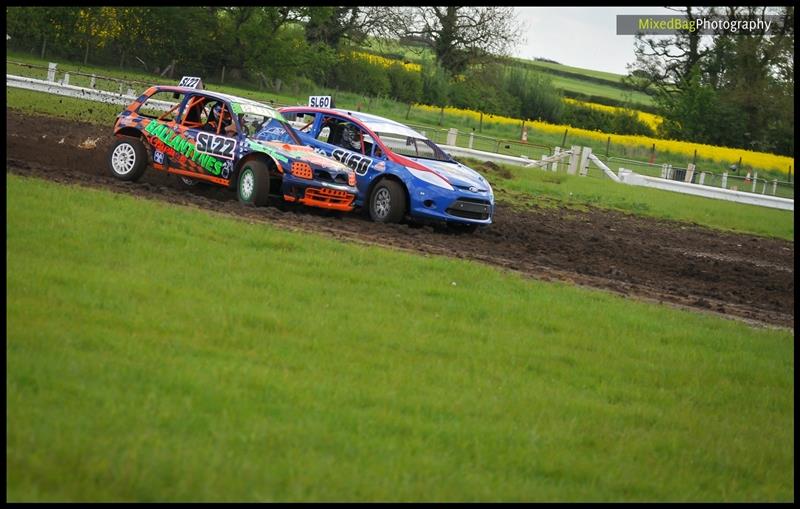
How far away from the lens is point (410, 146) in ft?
56.0

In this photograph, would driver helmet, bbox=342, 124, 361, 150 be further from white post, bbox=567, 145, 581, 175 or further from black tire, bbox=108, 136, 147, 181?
white post, bbox=567, 145, 581, 175

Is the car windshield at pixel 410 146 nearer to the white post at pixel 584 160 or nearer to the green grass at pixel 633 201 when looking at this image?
the green grass at pixel 633 201

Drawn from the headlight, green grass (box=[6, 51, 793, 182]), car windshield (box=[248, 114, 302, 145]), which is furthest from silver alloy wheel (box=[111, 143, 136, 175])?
green grass (box=[6, 51, 793, 182])

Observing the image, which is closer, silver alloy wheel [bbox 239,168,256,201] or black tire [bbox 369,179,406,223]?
silver alloy wheel [bbox 239,168,256,201]

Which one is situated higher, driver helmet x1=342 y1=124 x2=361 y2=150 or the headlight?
driver helmet x1=342 y1=124 x2=361 y2=150

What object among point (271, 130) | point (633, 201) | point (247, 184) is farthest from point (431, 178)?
point (633, 201)

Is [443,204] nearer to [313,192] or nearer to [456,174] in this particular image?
[456,174]

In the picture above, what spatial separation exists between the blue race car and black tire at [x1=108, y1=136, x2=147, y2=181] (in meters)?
1.68

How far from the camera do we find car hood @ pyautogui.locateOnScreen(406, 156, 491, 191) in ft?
54.3

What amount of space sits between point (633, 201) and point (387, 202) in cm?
1178

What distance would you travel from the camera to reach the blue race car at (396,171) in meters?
16.2

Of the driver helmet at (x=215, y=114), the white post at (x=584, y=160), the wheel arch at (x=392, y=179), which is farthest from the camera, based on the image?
the white post at (x=584, y=160)

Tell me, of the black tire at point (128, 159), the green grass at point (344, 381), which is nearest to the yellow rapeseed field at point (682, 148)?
the black tire at point (128, 159)

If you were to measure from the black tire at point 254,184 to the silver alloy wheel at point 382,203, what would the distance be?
1.61 m
